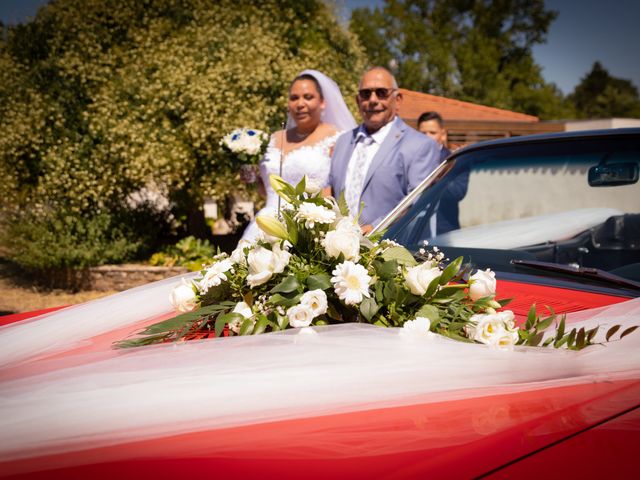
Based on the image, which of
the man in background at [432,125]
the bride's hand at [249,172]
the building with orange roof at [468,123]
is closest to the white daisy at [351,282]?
the bride's hand at [249,172]

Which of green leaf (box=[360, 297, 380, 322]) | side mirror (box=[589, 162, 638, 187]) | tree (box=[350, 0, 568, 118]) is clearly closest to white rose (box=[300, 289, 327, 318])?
green leaf (box=[360, 297, 380, 322])

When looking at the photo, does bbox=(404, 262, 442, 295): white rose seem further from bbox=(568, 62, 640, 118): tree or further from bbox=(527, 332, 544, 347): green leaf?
bbox=(568, 62, 640, 118): tree

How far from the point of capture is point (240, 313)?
183 cm

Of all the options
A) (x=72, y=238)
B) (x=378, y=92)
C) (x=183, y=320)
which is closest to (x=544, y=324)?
(x=183, y=320)

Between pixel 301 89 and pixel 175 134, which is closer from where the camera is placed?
pixel 301 89

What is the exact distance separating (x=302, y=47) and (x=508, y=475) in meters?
13.1

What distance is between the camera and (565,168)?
9.47 ft

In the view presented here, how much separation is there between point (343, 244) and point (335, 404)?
21.8 inches

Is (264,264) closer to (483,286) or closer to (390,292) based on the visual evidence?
(390,292)

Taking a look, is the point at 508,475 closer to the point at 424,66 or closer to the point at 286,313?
the point at 286,313

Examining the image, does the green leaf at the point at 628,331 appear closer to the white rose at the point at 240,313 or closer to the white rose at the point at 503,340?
the white rose at the point at 503,340

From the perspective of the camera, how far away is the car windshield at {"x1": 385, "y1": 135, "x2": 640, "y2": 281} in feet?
8.46

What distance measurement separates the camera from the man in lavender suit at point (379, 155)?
4266mm

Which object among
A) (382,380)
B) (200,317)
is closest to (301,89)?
(200,317)
